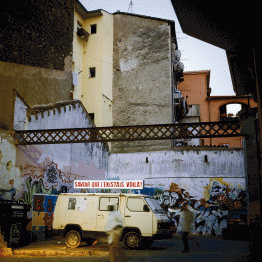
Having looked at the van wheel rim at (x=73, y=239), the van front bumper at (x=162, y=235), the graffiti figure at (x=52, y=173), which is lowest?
the van wheel rim at (x=73, y=239)

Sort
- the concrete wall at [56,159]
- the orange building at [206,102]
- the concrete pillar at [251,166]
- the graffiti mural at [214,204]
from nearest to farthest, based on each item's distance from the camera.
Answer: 1. the concrete pillar at [251,166]
2. the concrete wall at [56,159]
3. the graffiti mural at [214,204]
4. the orange building at [206,102]

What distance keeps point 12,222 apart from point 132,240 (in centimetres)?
464

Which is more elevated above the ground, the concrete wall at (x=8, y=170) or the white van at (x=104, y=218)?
the concrete wall at (x=8, y=170)

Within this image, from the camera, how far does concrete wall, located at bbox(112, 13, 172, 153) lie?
94.6 ft

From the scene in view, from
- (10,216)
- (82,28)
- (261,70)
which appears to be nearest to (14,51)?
(10,216)

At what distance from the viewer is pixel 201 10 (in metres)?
6.38

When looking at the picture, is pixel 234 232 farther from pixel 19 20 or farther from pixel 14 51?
pixel 19 20

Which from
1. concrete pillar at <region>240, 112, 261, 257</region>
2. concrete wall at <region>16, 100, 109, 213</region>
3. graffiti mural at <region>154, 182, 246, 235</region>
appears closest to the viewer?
concrete pillar at <region>240, 112, 261, 257</region>

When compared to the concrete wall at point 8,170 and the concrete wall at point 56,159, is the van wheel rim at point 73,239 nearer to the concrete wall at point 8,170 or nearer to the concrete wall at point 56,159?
the concrete wall at point 8,170

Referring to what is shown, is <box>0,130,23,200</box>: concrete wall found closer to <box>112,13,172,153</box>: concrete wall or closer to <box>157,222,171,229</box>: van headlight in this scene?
<box>157,222,171,229</box>: van headlight

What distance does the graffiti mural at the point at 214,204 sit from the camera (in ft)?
73.9

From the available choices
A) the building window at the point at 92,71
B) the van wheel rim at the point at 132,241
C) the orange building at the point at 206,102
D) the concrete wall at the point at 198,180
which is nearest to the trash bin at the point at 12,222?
the van wheel rim at the point at 132,241

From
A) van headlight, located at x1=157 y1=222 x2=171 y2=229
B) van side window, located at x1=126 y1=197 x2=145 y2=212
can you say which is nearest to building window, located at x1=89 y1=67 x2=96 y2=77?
van side window, located at x1=126 y1=197 x2=145 y2=212

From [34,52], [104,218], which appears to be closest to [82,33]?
[34,52]
